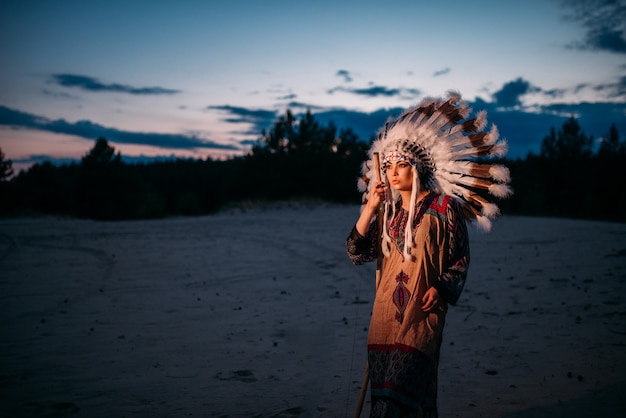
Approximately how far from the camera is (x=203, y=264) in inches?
481

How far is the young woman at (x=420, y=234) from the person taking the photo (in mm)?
2936

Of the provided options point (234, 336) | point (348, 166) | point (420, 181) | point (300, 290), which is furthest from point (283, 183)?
point (420, 181)

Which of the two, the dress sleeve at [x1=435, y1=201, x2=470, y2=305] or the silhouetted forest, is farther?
the silhouetted forest

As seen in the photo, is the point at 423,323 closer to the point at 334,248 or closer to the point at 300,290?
the point at 300,290

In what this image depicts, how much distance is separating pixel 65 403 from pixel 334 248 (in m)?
10.7

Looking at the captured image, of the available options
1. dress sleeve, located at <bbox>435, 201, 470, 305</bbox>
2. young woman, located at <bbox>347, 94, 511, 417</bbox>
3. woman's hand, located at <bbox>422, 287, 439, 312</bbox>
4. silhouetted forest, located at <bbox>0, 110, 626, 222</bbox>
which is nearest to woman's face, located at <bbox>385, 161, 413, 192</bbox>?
young woman, located at <bbox>347, 94, 511, 417</bbox>

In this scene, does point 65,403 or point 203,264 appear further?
point 203,264

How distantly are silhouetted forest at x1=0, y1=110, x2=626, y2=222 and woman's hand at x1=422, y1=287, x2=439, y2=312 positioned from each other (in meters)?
31.7

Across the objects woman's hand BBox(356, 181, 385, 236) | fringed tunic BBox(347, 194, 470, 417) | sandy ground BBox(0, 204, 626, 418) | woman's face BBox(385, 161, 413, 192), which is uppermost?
woman's face BBox(385, 161, 413, 192)

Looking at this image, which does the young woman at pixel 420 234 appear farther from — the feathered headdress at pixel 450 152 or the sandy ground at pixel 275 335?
the sandy ground at pixel 275 335

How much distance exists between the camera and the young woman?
116 inches

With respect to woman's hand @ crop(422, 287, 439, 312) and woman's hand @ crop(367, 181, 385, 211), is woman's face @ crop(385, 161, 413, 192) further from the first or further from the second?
woman's hand @ crop(422, 287, 439, 312)

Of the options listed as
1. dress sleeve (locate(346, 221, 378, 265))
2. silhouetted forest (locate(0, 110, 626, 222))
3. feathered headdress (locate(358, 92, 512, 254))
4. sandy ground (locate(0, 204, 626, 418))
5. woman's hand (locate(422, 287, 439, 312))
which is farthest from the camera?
silhouetted forest (locate(0, 110, 626, 222))

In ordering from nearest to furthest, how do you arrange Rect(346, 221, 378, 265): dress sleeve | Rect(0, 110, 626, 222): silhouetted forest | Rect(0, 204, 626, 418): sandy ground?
Rect(346, 221, 378, 265): dress sleeve → Rect(0, 204, 626, 418): sandy ground → Rect(0, 110, 626, 222): silhouetted forest
